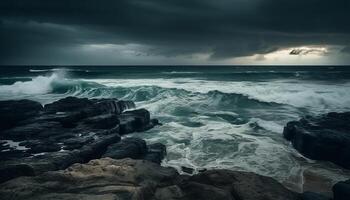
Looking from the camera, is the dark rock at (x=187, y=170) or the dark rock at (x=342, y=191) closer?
the dark rock at (x=342, y=191)

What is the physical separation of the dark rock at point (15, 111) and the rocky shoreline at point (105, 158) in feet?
0.13

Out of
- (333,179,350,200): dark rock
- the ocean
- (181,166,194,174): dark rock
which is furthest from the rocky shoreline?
(181,166,194,174): dark rock

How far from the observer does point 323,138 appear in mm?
11594

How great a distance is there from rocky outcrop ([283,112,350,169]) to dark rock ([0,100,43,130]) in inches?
484

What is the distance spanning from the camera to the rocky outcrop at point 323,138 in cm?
1107

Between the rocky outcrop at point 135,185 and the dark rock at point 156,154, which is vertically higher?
the rocky outcrop at point 135,185

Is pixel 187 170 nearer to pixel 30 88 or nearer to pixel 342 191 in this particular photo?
pixel 342 191

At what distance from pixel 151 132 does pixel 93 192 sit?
10514 mm

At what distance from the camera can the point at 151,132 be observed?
1576cm

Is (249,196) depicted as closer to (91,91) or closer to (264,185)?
(264,185)

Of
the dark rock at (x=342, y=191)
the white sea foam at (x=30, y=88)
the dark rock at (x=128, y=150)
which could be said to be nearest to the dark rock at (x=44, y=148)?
the dark rock at (x=128, y=150)

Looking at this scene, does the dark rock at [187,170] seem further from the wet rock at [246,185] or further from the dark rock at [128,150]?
the wet rock at [246,185]

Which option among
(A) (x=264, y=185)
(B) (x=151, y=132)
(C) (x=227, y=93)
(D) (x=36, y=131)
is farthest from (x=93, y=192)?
(C) (x=227, y=93)

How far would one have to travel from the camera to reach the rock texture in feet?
27.3
